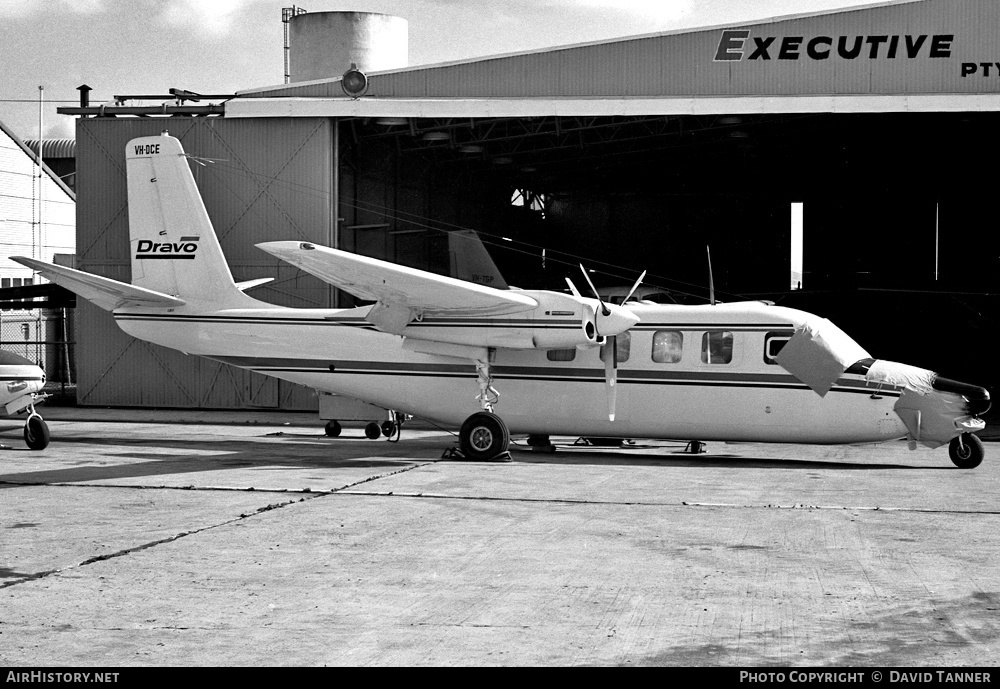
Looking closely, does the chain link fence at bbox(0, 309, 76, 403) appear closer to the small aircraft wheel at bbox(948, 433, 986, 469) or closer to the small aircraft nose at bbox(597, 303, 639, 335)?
the small aircraft nose at bbox(597, 303, 639, 335)

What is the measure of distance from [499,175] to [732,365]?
81.3ft

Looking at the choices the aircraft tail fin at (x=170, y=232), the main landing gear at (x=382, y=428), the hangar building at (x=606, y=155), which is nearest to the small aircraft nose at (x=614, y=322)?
the main landing gear at (x=382, y=428)

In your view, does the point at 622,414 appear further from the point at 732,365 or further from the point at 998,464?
the point at 998,464

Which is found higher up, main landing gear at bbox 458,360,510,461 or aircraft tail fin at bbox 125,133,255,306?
aircraft tail fin at bbox 125,133,255,306

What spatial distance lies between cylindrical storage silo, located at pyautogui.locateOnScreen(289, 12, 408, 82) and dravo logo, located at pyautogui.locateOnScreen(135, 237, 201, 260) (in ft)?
60.0

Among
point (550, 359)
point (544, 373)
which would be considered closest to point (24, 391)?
point (544, 373)

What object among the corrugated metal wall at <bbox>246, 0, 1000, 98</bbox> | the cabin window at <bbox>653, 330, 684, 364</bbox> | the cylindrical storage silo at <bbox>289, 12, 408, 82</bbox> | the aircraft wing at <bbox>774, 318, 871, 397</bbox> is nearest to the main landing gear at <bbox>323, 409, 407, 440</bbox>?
the cabin window at <bbox>653, 330, 684, 364</bbox>

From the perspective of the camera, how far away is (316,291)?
27.4 m

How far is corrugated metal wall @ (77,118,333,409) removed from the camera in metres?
27.3

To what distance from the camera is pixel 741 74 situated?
25.2 m

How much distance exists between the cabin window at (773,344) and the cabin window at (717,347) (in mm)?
529

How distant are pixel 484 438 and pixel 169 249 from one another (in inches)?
280

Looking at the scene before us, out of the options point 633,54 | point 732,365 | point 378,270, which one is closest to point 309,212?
point 633,54

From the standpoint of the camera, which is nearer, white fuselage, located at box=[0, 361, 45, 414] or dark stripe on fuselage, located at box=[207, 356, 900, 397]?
dark stripe on fuselage, located at box=[207, 356, 900, 397]
